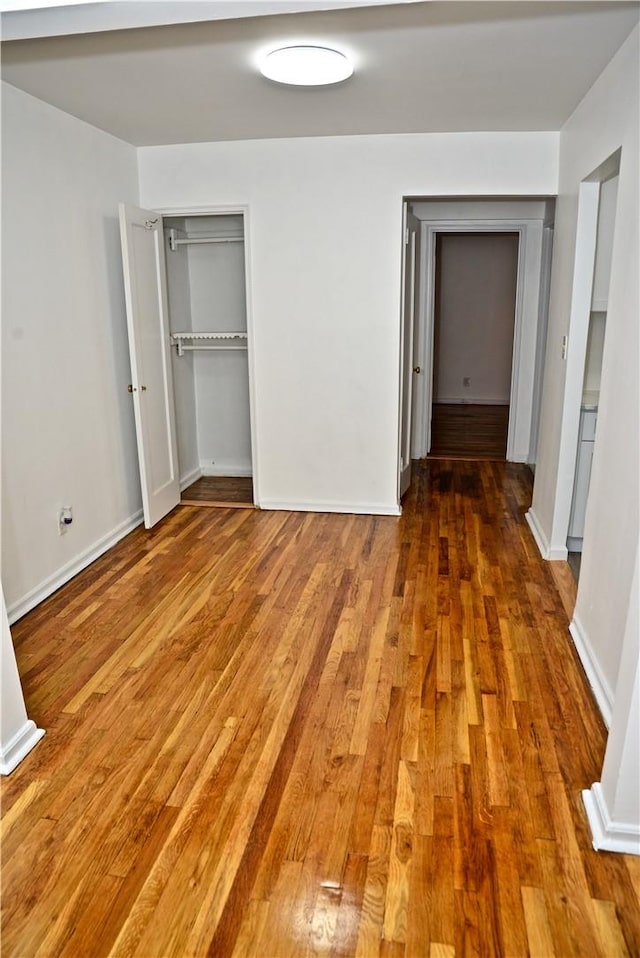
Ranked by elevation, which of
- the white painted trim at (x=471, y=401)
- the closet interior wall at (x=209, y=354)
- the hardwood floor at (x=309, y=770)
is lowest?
the hardwood floor at (x=309, y=770)

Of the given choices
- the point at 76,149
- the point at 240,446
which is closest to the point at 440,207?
the point at 240,446

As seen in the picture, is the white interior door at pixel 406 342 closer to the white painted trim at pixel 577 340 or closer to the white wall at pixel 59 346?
the white painted trim at pixel 577 340

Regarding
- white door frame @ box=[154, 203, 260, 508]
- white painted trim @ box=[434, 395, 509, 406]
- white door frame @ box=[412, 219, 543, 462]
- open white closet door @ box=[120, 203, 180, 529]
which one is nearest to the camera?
open white closet door @ box=[120, 203, 180, 529]

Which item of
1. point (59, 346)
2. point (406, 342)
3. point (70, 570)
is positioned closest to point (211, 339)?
point (406, 342)

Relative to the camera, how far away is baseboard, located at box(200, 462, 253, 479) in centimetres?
589

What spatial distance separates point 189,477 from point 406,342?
86.3 inches

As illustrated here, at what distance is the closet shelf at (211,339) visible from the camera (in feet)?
17.1

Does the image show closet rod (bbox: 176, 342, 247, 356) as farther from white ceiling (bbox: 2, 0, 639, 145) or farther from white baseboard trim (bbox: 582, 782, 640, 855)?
white baseboard trim (bbox: 582, 782, 640, 855)

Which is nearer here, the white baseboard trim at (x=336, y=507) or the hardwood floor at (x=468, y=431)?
the white baseboard trim at (x=336, y=507)

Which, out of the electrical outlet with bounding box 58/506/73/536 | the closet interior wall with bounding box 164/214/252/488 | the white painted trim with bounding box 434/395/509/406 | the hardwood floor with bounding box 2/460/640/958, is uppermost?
the closet interior wall with bounding box 164/214/252/488

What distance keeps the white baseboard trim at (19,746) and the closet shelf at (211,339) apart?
3378 millimetres

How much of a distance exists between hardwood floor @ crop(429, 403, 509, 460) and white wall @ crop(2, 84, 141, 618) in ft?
11.2

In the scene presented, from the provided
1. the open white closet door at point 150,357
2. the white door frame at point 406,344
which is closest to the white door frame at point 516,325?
the white door frame at point 406,344

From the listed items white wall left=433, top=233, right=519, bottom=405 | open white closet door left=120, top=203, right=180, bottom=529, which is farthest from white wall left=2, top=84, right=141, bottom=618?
white wall left=433, top=233, right=519, bottom=405
